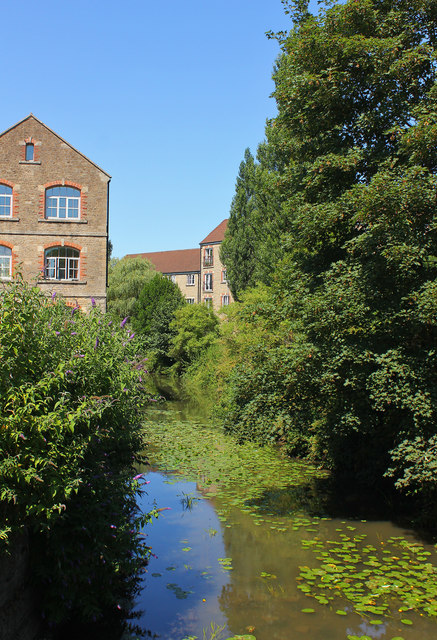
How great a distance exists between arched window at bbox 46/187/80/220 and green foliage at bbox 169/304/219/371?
748 inches

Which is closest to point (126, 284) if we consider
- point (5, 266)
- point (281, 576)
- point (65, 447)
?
point (5, 266)

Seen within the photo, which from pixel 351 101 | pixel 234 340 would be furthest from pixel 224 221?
pixel 351 101

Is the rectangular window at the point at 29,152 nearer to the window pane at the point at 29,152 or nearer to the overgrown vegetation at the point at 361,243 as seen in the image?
the window pane at the point at 29,152

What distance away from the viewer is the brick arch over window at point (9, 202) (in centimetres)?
2809

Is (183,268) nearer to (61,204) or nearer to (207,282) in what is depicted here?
(207,282)

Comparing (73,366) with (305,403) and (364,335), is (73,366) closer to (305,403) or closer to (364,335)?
(364,335)

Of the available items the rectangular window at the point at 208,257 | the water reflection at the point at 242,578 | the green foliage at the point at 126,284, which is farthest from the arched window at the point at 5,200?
the rectangular window at the point at 208,257

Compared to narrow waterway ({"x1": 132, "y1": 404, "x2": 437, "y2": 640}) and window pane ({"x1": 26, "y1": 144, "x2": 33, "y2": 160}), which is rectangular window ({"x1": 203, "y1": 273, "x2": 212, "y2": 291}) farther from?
narrow waterway ({"x1": 132, "y1": 404, "x2": 437, "y2": 640})

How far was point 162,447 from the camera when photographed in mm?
18766

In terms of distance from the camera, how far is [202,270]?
7062cm

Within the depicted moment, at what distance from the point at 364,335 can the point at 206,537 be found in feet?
15.9

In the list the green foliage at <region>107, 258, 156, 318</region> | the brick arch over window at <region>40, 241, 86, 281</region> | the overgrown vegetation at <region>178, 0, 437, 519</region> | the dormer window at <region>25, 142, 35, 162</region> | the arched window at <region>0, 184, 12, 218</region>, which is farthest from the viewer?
the green foliage at <region>107, 258, 156, 318</region>

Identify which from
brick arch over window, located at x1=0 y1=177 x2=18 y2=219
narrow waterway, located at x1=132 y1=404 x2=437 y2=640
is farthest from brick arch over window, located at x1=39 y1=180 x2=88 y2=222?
narrow waterway, located at x1=132 y1=404 x2=437 y2=640

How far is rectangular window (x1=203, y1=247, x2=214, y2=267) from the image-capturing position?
69200mm
